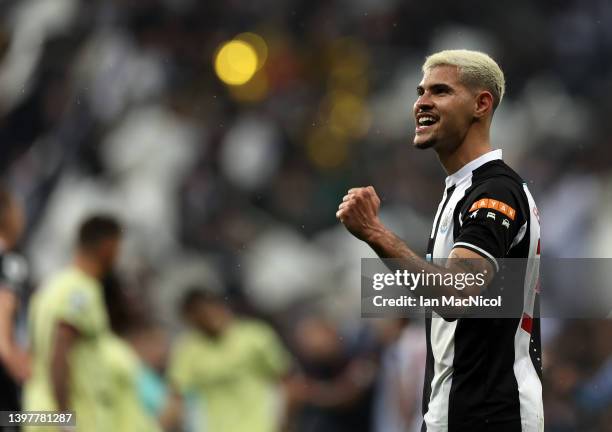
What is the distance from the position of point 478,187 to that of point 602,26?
5571 mm

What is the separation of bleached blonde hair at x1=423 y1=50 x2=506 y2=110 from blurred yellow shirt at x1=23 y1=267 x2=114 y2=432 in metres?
2.72

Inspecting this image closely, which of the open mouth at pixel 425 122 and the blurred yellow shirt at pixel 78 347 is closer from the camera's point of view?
the open mouth at pixel 425 122

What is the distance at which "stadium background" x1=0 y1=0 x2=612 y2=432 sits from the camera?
7.63 meters

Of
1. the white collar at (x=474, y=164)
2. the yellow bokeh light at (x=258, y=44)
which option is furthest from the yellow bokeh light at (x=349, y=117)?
the white collar at (x=474, y=164)

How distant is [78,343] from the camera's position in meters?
5.61

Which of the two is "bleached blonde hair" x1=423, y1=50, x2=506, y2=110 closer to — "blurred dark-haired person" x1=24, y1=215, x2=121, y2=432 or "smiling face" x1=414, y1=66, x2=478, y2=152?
"smiling face" x1=414, y1=66, x2=478, y2=152

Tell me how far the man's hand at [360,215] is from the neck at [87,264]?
2.93m

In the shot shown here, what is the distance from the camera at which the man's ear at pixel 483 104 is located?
3375 millimetres

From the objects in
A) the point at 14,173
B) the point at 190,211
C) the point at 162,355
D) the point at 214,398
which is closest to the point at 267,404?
the point at 214,398

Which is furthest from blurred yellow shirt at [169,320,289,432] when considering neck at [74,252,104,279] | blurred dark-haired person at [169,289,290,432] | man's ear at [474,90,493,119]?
man's ear at [474,90,493,119]

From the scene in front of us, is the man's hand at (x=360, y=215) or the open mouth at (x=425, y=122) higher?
the open mouth at (x=425, y=122)

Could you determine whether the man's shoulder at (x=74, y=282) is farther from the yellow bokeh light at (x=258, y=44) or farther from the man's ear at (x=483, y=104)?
the yellow bokeh light at (x=258, y=44)

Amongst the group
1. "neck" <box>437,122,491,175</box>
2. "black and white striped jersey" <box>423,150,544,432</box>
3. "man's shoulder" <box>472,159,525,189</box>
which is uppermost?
"neck" <box>437,122,491,175</box>

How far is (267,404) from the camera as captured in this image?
7.07 metres
